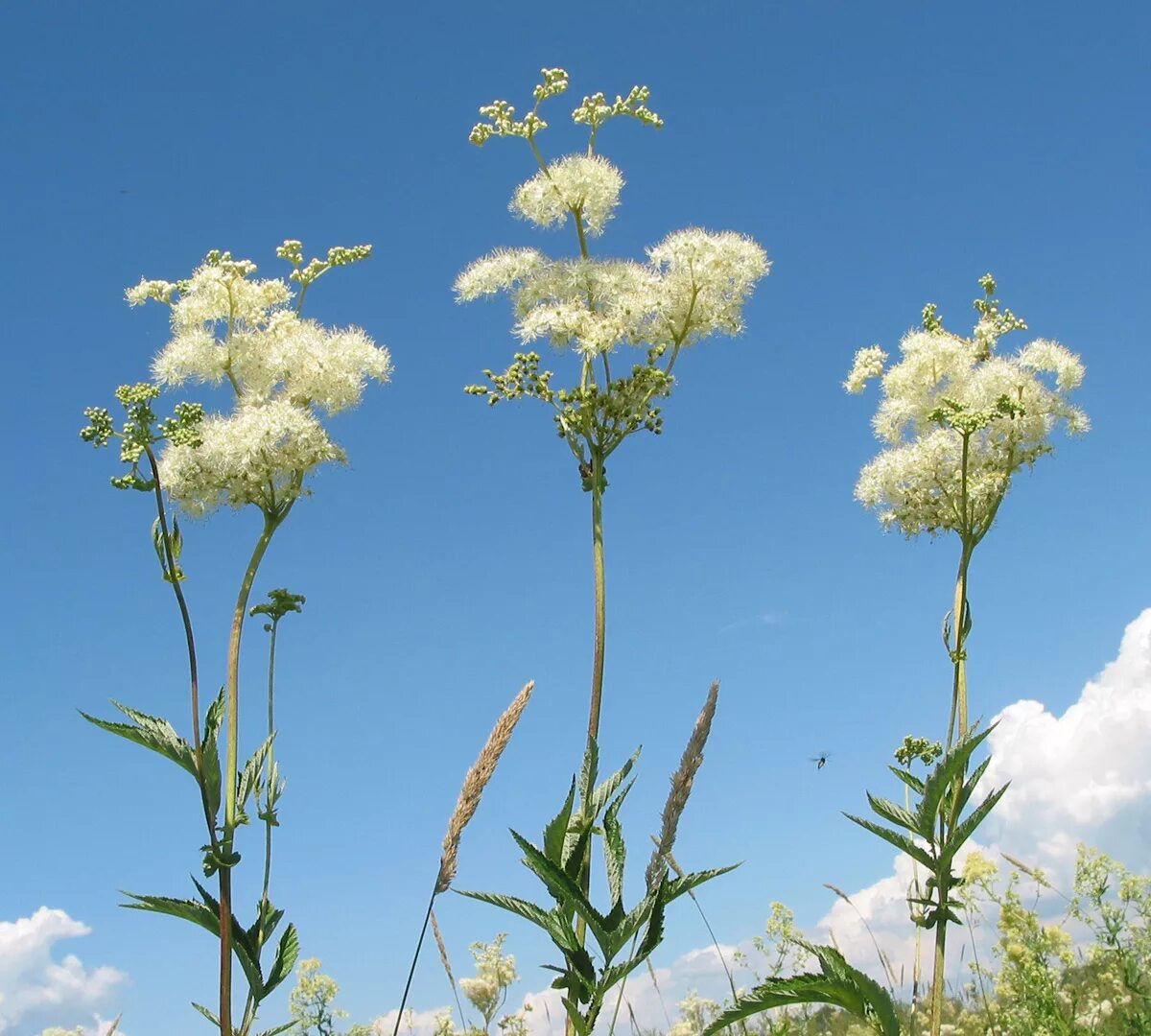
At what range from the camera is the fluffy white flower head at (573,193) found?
23.0 ft

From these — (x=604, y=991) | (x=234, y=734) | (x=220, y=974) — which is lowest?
(x=604, y=991)

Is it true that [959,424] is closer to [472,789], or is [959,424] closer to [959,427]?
[959,427]

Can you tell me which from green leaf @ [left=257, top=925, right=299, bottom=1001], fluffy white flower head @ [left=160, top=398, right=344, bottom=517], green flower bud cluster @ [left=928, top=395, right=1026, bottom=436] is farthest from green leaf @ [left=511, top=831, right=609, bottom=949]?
green flower bud cluster @ [left=928, top=395, right=1026, bottom=436]

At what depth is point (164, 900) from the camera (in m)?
5.00

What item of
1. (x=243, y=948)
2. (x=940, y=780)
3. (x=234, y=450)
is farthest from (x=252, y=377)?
(x=940, y=780)

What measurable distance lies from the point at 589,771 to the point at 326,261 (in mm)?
4248

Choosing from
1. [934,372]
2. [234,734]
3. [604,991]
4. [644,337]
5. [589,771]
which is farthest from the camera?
[934,372]

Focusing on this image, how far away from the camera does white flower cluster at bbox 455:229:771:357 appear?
22.1ft

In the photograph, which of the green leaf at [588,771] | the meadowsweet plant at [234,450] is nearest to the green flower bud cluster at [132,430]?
the meadowsweet plant at [234,450]

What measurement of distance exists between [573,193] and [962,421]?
293 centimetres

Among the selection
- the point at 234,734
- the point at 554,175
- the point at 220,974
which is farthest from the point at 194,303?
the point at 220,974

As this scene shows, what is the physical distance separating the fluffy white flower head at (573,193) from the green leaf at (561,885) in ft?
15.0

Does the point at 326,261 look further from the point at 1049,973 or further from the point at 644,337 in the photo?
the point at 1049,973

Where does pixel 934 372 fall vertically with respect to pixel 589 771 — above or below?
above
